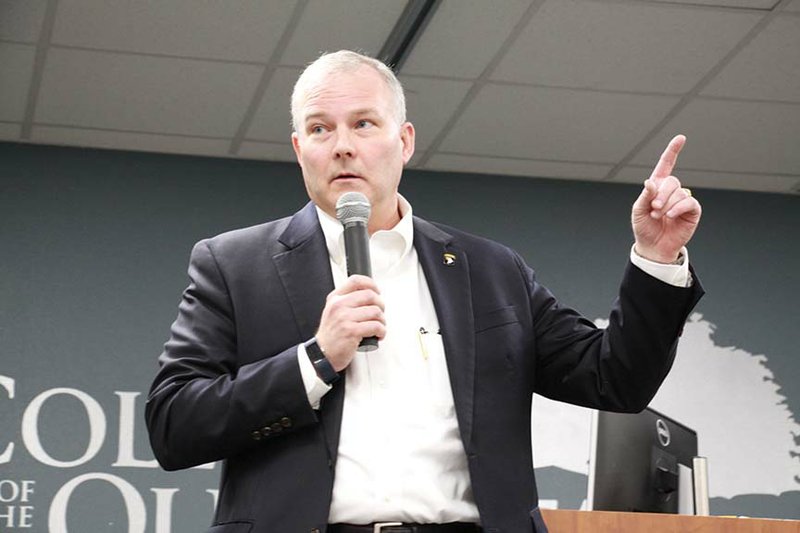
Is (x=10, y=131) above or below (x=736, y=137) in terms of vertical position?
below

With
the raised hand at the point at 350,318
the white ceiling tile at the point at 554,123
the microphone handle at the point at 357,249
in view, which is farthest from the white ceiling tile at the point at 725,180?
the raised hand at the point at 350,318

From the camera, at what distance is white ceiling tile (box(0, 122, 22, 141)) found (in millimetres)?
5504

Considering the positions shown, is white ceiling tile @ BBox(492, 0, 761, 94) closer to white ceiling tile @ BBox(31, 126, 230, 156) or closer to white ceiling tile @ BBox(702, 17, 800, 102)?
white ceiling tile @ BBox(702, 17, 800, 102)

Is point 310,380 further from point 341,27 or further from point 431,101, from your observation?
point 431,101

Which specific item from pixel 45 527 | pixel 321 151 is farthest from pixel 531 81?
pixel 321 151

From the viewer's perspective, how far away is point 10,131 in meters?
5.57

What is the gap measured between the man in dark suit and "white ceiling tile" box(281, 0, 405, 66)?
277cm

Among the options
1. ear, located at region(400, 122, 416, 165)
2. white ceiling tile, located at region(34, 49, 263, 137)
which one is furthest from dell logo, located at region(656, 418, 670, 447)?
white ceiling tile, located at region(34, 49, 263, 137)

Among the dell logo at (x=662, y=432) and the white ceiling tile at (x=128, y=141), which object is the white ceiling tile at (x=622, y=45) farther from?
the dell logo at (x=662, y=432)

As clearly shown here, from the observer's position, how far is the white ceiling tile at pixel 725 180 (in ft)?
20.5

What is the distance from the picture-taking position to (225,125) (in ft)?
18.3

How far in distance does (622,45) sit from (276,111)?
156cm

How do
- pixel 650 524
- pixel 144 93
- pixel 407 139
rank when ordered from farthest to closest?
pixel 144 93
pixel 650 524
pixel 407 139

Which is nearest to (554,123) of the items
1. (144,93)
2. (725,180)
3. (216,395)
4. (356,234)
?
(725,180)
